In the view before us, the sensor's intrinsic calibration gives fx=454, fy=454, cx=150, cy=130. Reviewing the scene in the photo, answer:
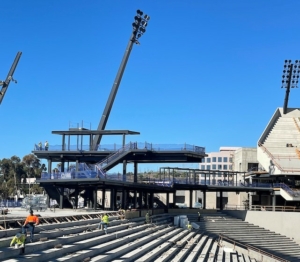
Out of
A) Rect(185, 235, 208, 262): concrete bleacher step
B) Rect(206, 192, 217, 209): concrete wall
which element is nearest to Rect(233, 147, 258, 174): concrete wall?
Rect(206, 192, 217, 209): concrete wall

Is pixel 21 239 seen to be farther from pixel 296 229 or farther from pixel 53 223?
pixel 296 229

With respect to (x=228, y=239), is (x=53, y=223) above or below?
above

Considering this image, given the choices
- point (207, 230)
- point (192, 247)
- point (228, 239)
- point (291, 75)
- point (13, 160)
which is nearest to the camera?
point (192, 247)

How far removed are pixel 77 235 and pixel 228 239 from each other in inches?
812

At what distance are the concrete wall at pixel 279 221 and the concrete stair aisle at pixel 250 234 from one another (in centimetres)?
101

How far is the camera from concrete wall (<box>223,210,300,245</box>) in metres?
46.2

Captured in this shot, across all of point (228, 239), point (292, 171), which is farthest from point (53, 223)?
point (292, 171)

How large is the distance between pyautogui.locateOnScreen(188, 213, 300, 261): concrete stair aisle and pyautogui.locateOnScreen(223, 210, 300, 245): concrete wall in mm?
1007

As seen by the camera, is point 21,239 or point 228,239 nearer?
point 21,239

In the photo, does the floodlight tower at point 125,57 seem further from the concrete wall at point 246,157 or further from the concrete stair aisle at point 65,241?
the concrete stair aisle at point 65,241

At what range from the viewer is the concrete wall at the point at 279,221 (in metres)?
46.2

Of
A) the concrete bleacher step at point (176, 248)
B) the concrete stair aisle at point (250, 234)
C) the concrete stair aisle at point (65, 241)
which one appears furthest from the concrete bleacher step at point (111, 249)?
the concrete stair aisle at point (250, 234)

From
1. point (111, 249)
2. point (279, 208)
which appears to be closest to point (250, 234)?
point (279, 208)

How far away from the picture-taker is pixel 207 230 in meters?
41.1
